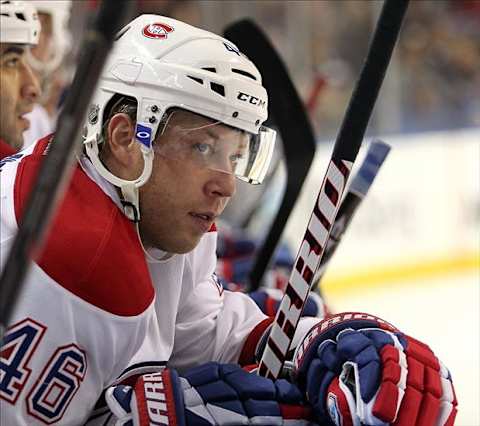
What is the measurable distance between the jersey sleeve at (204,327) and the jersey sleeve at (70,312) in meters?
0.32

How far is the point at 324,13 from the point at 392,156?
854mm

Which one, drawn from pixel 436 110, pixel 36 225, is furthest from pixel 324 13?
pixel 36 225

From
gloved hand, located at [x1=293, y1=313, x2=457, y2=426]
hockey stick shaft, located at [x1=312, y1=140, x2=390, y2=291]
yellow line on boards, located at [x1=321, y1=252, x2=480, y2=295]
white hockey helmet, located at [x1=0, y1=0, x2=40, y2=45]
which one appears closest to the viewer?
gloved hand, located at [x1=293, y1=313, x2=457, y2=426]

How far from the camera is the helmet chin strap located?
1249 mm

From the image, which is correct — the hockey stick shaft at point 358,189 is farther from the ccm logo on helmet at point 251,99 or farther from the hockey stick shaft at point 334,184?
the ccm logo on helmet at point 251,99

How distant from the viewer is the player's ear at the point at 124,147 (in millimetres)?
1267

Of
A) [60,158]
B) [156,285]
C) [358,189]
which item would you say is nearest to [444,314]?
[358,189]

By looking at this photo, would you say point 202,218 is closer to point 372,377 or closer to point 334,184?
point 334,184

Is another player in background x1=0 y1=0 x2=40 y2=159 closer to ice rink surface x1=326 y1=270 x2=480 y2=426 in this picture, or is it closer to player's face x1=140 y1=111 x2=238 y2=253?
player's face x1=140 y1=111 x2=238 y2=253

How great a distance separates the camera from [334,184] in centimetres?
126

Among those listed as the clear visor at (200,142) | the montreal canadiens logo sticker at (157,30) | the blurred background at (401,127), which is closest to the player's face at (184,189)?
the clear visor at (200,142)

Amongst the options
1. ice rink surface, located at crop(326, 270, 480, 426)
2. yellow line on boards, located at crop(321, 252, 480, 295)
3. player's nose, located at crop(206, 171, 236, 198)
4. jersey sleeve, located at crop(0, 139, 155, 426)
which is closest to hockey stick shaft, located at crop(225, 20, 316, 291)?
ice rink surface, located at crop(326, 270, 480, 426)

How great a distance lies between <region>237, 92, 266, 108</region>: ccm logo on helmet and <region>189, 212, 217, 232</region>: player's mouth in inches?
6.0

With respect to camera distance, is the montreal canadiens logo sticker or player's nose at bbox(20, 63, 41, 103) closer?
the montreal canadiens logo sticker
